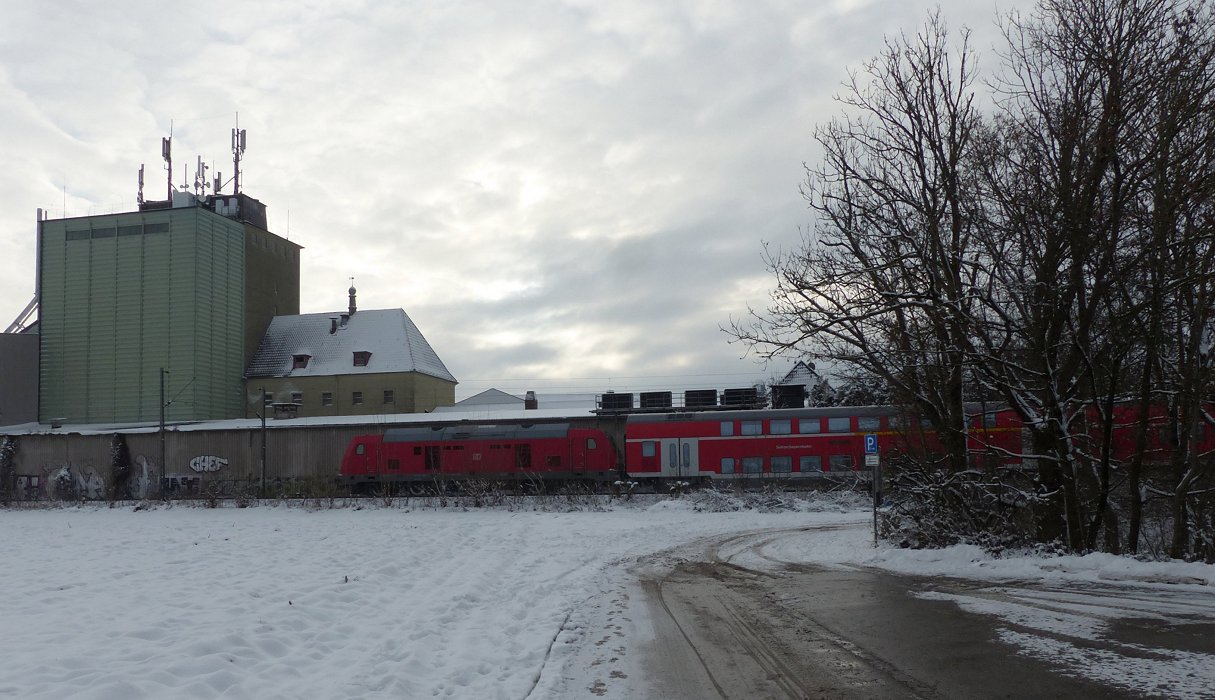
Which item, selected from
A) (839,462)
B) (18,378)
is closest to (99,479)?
(18,378)

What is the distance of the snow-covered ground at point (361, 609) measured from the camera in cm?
695

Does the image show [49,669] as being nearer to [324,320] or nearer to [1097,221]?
[1097,221]

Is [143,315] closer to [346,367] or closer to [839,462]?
[346,367]

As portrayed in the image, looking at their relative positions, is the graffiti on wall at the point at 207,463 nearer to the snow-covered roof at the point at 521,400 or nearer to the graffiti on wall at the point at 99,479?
the graffiti on wall at the point at 99,479

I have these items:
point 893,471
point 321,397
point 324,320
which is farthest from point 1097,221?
point 324,320

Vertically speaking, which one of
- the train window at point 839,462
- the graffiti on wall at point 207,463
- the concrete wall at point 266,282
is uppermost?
the concrete wall at point 266,282

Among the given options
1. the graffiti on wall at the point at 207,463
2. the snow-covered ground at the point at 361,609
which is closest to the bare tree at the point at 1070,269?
the snow-covered ground at the point at 361,609

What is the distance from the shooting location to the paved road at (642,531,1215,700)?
267 inches

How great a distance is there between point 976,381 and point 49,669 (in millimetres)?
14765

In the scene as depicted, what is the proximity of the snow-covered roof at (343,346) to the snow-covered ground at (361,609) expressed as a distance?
41500 millimetres

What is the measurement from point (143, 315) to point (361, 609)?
60.1 meters

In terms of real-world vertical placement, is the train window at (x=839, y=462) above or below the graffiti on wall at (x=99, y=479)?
above

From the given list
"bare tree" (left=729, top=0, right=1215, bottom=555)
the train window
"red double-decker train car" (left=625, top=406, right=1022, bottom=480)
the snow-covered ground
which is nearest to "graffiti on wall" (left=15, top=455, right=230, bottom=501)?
"red double-decker train car" (left=625, top=406, right=1022, bottom=480)

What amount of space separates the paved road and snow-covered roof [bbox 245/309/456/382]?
53115 mm
